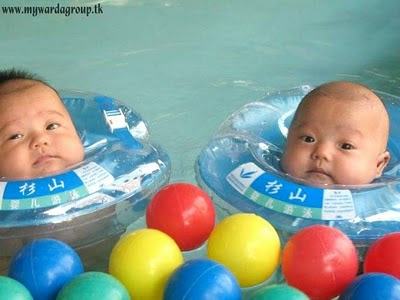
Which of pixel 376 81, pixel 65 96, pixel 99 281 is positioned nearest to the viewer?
pixel 99 281

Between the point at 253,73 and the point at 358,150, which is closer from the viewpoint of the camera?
the point at 358,150

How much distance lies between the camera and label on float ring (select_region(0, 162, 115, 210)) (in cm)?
180

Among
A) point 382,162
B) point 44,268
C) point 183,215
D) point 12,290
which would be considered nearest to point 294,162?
point 382,162

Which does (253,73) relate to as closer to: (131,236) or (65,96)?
(65,96)

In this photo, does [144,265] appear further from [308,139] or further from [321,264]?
[308,139]

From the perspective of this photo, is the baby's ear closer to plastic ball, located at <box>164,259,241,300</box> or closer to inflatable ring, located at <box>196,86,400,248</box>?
inflatable ring, located at <box>196,86,400,248</box>

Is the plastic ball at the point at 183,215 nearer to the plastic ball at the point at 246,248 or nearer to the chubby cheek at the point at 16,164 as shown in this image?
the plastic ball at the point at 246,248

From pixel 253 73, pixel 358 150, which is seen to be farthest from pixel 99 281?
pixel 253 73

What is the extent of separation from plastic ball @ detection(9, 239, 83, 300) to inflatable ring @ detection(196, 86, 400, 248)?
51 centimetres

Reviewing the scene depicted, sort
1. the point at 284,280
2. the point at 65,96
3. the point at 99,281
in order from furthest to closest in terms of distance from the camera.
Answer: the point at 65,96, the point at 284,280, the point at 99,281

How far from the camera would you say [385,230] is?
1751mm

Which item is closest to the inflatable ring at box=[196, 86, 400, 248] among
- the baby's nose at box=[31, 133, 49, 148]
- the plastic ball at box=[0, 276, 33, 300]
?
the baby's nose at box=[31, 133, 49, 148]

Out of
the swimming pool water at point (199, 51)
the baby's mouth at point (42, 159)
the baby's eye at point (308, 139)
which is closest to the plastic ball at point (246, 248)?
the baby's eye at point (308, 139)

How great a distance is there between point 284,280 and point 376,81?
1.75 meters
